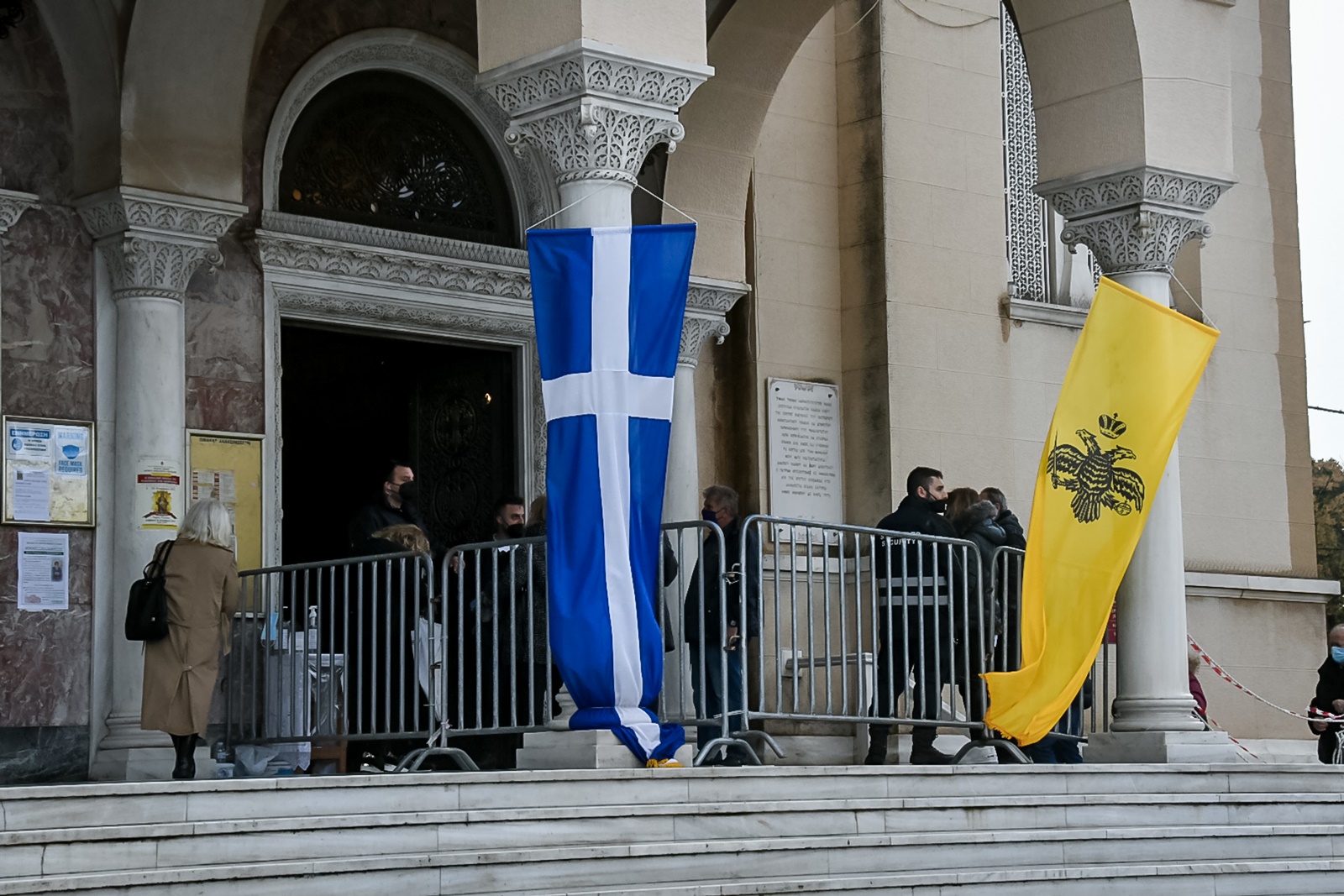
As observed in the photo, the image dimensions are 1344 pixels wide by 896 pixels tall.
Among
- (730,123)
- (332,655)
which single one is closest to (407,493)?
(332,655)

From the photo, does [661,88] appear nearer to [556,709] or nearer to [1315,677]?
[556,709]

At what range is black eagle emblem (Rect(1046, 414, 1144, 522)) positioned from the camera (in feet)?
33.2

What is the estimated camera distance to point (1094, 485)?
1016cm

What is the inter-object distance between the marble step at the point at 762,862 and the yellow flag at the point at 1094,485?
106 cm

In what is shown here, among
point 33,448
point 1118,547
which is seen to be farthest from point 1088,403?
point 33,448

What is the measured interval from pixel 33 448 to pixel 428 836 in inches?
202

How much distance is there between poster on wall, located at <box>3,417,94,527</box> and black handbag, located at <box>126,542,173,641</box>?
4.91 feet

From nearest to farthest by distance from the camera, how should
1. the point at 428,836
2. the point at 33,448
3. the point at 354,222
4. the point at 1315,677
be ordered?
the point at 428,836 < the point at 33,448 < the point at 354,222 < the point at 1315,677

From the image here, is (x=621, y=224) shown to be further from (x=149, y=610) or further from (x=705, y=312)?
(x=705, y=312)

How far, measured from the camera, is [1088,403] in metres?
10.3

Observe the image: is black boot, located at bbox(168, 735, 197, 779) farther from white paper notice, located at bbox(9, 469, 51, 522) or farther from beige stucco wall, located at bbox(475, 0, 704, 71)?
beige stucco wall, located at bbox(475, 0, 704, 71)

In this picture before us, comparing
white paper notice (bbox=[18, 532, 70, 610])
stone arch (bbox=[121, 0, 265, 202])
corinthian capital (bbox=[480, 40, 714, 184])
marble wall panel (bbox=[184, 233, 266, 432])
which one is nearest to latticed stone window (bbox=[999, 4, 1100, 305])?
marble wall panel (bbox=[184, 233, 266, 432])

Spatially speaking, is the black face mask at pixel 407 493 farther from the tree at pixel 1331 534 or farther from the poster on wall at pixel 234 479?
the tree at pixel 1331 534

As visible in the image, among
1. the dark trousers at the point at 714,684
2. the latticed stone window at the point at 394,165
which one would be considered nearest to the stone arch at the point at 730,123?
the latticed stone window at the point at 394,165
